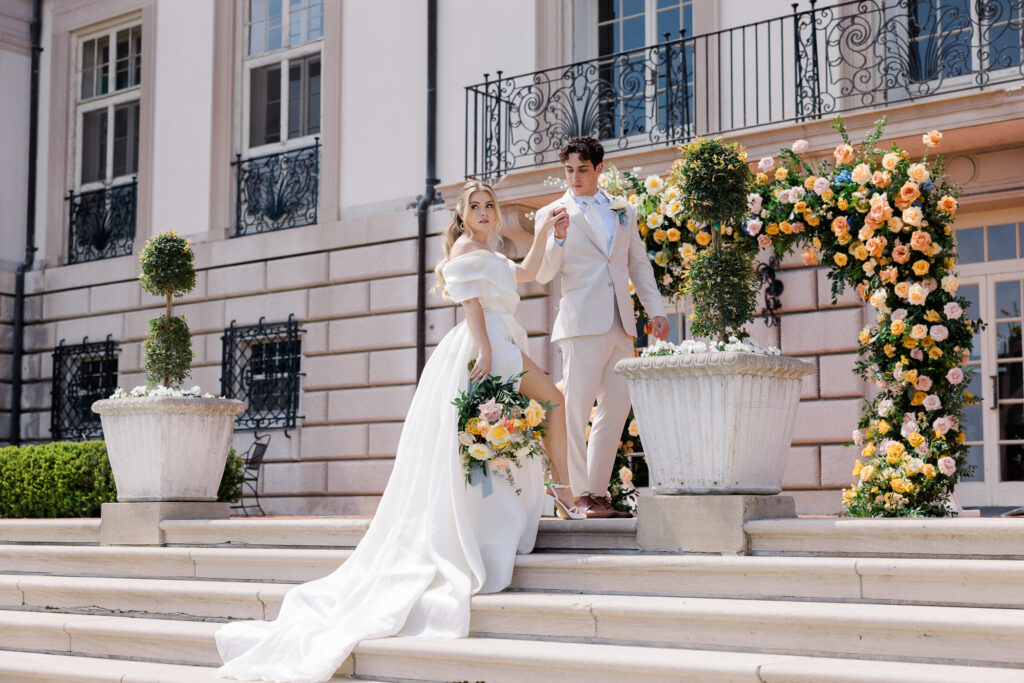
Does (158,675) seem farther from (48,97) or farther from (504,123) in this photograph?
(48,97)

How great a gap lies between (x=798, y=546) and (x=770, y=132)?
19.9 ft

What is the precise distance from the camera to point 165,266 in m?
9.62

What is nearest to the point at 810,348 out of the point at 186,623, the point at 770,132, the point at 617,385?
the point at 770,132

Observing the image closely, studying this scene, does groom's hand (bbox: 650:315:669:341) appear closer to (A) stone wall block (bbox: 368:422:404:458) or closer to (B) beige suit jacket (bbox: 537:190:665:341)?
(B) beige suit jacket (bbox: 537:190:665:341)

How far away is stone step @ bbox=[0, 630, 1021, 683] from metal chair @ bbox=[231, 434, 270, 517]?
7.82 meters

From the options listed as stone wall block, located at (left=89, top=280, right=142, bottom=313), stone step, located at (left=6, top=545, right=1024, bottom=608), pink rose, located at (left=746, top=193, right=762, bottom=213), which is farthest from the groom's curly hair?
stone wall block, located at (left=89, top=280, right=142, bottom=313)

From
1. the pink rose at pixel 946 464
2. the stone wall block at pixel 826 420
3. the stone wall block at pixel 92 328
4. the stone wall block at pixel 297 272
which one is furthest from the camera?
the stone wall block at pixel 92 328

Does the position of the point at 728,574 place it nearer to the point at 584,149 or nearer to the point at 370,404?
the point at 584,149

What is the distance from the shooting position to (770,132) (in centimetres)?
→ 1110

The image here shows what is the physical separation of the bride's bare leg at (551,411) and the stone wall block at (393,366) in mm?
7064

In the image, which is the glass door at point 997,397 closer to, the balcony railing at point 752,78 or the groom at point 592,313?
the balcony railing at point 752,78

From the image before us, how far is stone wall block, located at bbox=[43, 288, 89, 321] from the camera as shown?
1698 cm

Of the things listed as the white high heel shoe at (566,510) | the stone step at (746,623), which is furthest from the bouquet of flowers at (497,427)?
the stone step at (746,623)

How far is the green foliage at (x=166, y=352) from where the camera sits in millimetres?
9297
